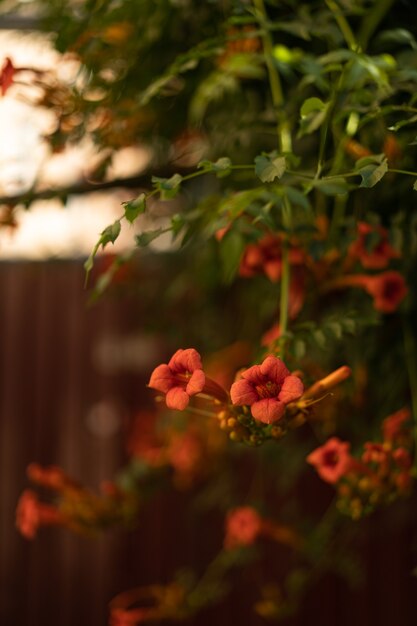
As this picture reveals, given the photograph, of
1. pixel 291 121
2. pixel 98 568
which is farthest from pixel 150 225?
pixel 98 568

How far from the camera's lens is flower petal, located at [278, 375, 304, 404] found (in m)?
0.41

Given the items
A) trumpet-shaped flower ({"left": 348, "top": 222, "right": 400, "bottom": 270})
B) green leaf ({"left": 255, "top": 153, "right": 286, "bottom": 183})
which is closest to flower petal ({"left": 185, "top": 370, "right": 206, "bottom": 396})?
green leaf ({"left": 255, "top": 153, "right": 286, "bottom": 183})

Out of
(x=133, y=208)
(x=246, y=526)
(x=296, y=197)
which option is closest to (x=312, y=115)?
(x=296, y=197)

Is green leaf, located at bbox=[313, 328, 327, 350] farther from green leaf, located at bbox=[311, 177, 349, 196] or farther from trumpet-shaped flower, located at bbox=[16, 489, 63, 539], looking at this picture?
trumpet-shaped flower, located at bbox=[16, 489, 63, 539]

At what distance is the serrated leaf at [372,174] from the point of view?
417 millimetres

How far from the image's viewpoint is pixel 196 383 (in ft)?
1.37

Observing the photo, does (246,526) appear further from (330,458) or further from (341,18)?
(341,18)

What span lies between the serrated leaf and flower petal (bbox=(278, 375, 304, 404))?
0.11 m

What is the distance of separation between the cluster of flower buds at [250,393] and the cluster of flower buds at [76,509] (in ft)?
1.08

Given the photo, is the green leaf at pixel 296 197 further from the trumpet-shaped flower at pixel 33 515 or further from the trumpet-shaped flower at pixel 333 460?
the trumpet-shaped flower at pixel 33 515

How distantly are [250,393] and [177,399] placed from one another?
41mm

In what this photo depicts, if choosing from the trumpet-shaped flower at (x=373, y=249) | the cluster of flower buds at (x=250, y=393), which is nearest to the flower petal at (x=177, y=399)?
the cluster of flower buds at (x=250, y=393)

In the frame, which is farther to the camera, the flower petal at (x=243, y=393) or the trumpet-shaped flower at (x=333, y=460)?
the trumpet-shaped flower at (x=333, y=460)

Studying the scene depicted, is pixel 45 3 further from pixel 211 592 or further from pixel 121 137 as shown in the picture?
pixel 211 592
